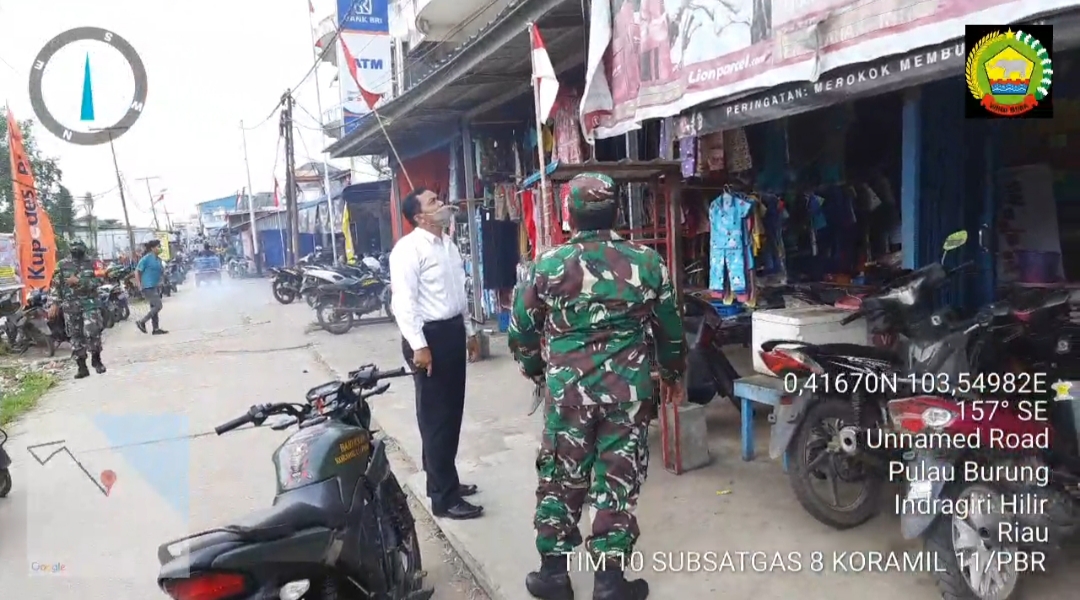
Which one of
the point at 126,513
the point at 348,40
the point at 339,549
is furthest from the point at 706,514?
the point at 348,40

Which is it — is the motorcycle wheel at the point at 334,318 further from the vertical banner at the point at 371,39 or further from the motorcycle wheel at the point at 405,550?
the motorcycle wheel at the point at 405,550

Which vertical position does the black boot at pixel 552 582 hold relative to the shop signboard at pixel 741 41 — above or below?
below

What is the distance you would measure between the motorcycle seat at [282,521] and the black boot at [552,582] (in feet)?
3.35

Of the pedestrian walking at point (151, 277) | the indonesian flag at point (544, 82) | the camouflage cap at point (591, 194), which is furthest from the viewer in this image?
the pedestrian walking at point (151, 277)

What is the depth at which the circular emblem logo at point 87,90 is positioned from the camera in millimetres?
2523

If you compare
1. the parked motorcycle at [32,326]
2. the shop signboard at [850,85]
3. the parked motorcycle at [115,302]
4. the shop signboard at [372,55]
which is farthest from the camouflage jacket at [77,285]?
the shop signboard at [850,85]

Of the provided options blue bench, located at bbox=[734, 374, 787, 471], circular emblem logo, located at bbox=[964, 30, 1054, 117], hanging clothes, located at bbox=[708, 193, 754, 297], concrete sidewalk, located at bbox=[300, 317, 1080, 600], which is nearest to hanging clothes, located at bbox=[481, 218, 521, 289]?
concrete sidewalk, located at bbox=[300, 317, 1080, 600]

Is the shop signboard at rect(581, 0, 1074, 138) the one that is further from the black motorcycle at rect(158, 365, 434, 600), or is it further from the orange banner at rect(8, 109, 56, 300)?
the orange banner at rect(8, 109, 56, 300)

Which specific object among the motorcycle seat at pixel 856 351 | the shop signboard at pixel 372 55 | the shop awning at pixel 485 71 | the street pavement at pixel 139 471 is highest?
the shop signboard at pixel 372 55

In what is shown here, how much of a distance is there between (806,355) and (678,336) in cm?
85

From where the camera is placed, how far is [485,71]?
275 inches

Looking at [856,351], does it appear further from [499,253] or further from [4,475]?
[499,253]

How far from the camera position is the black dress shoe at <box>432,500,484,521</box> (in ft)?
12.7

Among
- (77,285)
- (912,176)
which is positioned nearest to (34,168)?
(77,285)
